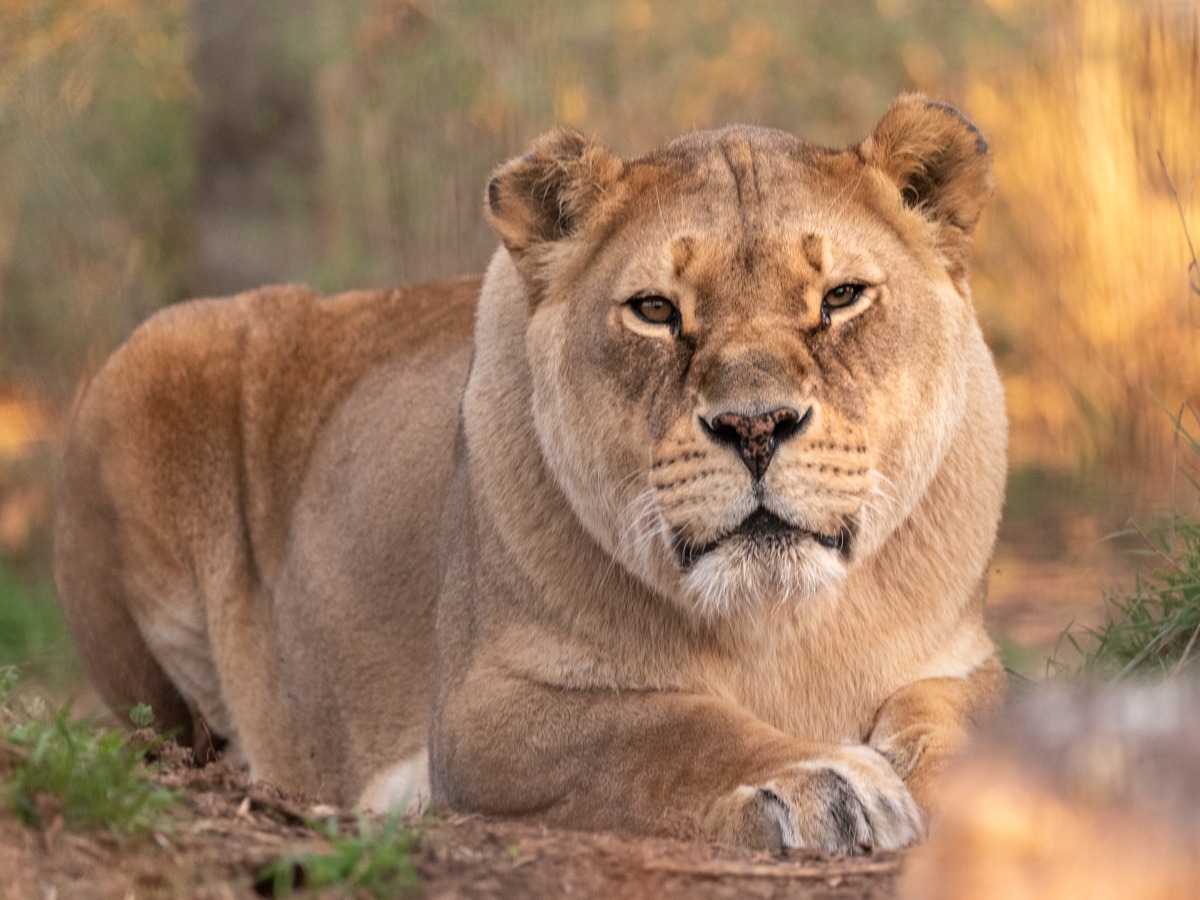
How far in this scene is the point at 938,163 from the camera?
14.0 feet

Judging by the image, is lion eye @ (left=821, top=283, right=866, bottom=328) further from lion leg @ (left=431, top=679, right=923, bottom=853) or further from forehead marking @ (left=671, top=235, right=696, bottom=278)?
lion leg @ (left=431, top=679, right=923, bottom=853)

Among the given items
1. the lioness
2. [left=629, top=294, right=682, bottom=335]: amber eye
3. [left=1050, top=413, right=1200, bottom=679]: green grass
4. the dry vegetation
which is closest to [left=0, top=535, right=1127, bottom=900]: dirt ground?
the lioness

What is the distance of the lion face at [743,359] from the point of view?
3.64m

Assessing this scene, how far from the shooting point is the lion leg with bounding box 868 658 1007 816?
384 centimetres

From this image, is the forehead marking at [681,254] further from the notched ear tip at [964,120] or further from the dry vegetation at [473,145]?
the dry vegetation at [473,145]

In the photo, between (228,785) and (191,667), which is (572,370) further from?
(191,667)

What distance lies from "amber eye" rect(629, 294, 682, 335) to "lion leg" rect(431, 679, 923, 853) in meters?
0.86

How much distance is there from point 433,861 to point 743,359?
1.26 metres

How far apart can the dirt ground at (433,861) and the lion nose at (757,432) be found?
781mm

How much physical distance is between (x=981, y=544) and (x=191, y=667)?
3.15m

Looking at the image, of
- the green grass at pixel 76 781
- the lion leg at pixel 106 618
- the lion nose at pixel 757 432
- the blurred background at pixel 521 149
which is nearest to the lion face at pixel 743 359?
the lion nose at pixel 757 432

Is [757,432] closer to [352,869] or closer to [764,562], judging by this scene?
[764,562]

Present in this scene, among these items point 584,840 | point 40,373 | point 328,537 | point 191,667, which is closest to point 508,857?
point 584,840

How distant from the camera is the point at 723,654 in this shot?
4.11 meters
